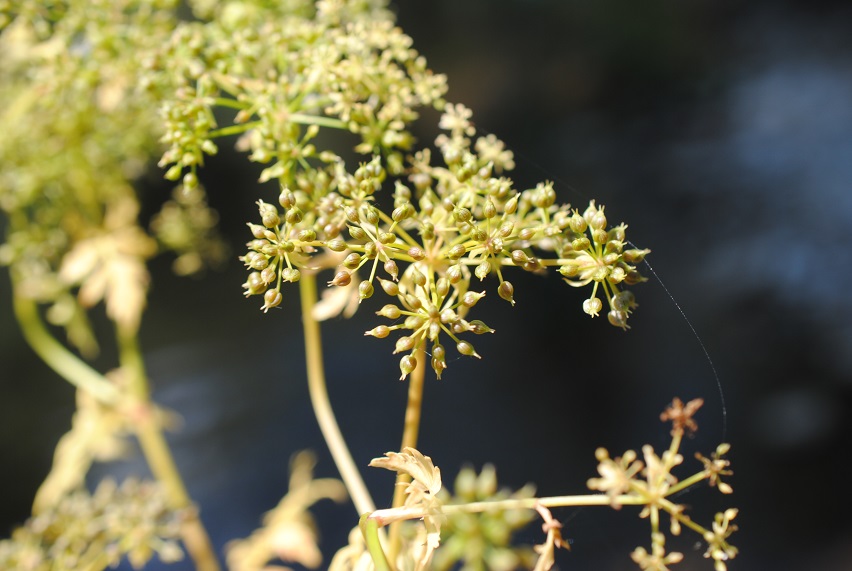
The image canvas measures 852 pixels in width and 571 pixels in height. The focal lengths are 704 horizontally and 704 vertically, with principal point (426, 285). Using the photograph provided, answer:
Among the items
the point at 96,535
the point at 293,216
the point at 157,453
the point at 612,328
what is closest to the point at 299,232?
the point at 293,216

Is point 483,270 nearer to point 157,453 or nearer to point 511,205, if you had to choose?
point 511,205

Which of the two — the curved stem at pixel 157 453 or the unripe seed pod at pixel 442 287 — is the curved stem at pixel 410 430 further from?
the curved stem at pixel 157 453

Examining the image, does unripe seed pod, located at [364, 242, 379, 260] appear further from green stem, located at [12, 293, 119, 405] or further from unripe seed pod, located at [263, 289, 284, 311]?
green stem, located at [12, 293, 119, 405]

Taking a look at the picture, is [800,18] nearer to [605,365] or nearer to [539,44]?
[539,44]

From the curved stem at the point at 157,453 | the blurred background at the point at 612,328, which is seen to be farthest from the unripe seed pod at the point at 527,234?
the blurred background at the point at 612,328

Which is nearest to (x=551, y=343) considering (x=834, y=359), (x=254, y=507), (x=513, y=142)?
(x=513, y=142)
